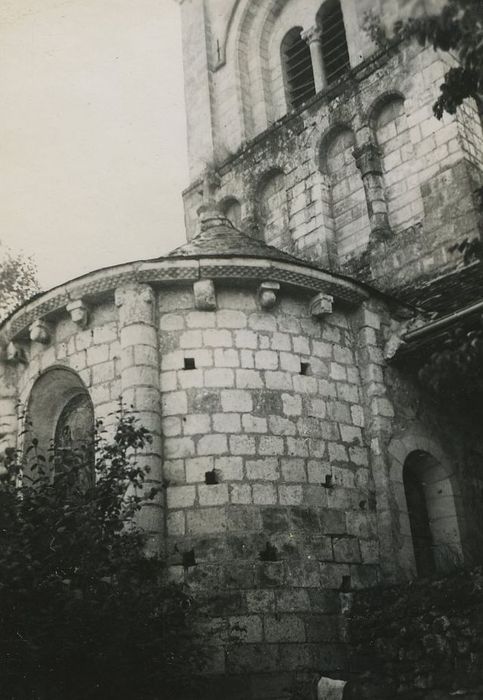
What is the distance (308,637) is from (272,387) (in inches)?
99.3

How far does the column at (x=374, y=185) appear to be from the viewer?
12055mm

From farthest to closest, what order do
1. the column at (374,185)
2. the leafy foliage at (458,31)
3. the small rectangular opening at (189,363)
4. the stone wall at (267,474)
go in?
the column at (374,185) → the small rectangular opening at (189,363) → the stone wall at (267,474) → the leafy foliage at (458,31)

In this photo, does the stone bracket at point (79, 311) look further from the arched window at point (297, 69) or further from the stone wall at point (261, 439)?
the arched window at point (297, 69)

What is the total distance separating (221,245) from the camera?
376 inches

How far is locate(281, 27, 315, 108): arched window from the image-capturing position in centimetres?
1516

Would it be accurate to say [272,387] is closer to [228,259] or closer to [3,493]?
[228,259]

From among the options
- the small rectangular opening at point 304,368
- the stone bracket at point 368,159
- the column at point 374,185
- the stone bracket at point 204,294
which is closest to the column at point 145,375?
the stone bracket at point 204,294

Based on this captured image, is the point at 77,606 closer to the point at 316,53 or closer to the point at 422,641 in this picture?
the point at 422,641

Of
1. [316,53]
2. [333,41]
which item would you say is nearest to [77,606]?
[316,53]

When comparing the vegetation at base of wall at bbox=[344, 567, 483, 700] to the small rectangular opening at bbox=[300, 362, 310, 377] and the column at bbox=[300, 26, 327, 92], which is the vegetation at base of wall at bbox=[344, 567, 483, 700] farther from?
the column at bbox=[300, 26, 327, 92]

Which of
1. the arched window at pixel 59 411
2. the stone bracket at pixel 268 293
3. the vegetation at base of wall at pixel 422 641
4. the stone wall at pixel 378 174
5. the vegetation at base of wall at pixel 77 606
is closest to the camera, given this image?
the vegetation at base of wall at pixel 77 606

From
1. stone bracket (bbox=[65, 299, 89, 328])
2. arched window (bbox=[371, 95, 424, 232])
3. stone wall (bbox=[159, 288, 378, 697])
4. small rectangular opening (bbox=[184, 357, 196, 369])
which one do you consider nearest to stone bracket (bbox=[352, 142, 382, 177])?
arched window (bbox=[371, 95, 424, 232])

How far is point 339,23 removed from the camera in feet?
48.7

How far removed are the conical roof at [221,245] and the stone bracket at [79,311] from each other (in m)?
1.13
